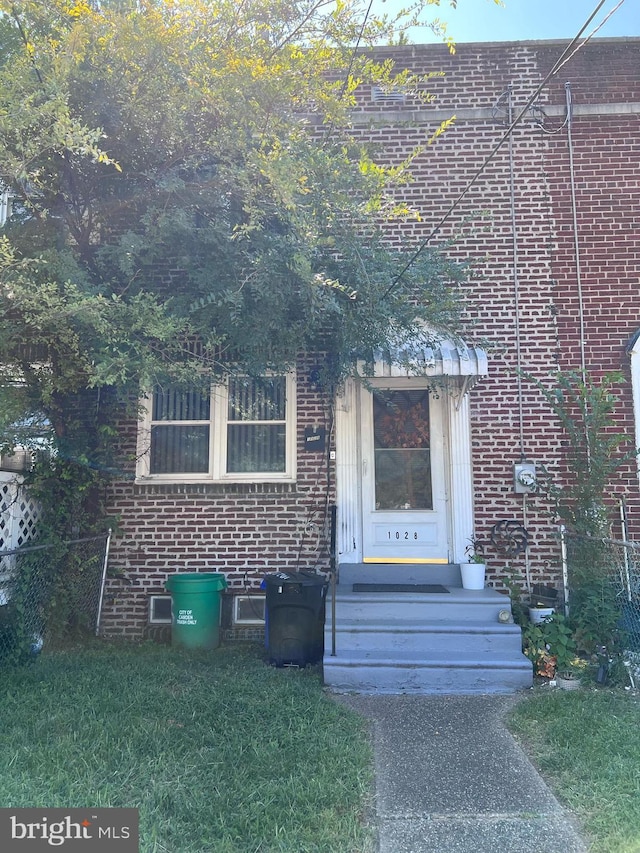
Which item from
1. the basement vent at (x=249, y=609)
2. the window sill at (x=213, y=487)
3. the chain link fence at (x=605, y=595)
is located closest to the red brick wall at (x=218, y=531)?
the window sill at (x=213, y=487)

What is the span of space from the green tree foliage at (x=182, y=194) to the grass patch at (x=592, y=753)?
330cm

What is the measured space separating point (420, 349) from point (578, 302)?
7.22 feet

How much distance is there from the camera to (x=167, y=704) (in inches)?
178

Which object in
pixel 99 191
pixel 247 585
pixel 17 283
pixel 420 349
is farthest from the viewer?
pixel 247 585

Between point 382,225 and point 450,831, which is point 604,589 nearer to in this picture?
point 450,831

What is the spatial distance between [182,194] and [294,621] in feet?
12.9

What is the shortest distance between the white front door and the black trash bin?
4.10ft

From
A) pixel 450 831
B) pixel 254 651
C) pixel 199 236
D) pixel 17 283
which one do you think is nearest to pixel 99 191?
pixel 199 236

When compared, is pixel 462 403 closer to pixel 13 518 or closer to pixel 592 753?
pixel 592 753

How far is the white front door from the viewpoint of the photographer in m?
6.90

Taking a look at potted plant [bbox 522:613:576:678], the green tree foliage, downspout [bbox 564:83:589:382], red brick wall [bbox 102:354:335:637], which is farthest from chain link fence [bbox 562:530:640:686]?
the green tree foliage

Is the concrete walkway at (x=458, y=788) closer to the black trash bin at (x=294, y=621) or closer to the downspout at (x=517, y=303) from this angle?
the black trash bin at (x=294, y=621)

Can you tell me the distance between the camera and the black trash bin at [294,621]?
18.7ft

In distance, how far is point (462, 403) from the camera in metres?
6.91
